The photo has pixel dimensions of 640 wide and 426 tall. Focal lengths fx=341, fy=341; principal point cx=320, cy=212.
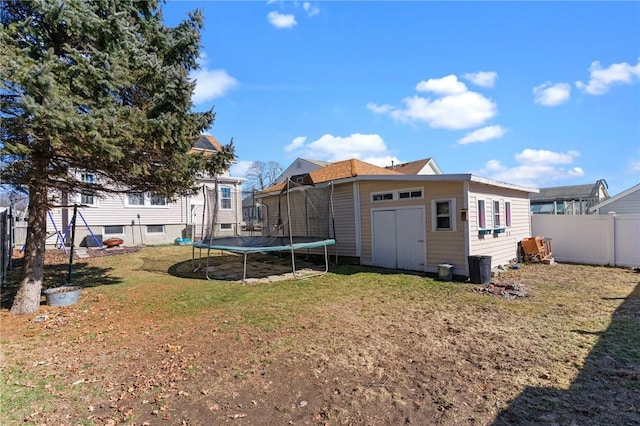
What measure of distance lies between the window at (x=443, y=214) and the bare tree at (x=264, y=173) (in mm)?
37134

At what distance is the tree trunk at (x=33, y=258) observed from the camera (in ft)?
20.0

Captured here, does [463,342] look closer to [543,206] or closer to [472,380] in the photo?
[472,380]

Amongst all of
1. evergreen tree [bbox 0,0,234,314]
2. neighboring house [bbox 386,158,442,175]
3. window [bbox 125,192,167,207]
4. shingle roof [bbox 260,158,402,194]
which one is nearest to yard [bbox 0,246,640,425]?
evergreen tree [bbox 0,0,234,314]

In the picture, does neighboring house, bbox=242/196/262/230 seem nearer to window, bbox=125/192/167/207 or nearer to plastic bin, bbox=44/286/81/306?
window, bbox=125/192/167/207

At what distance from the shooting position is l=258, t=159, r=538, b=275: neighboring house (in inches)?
366

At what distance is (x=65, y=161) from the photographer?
20.7 ft

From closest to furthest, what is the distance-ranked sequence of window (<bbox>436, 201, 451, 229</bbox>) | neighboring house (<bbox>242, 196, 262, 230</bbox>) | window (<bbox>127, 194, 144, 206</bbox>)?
window (<bbox>436, 201, 451, 229</bbox>) < neighboring house (<bbox>242, 196, 262, 230</bbox>) < window (<bbox>127, 194, 144, 206</bbox>)

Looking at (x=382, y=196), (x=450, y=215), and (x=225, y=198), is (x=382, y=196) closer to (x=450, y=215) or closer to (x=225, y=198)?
(x=450, y=215)

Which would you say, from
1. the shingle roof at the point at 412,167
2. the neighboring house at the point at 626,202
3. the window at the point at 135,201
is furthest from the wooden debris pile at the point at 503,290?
the shingle roof at the point at 412,167

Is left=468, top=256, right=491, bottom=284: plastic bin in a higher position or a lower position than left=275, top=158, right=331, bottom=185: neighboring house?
lower

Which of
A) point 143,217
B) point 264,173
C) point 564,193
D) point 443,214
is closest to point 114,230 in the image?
point 143,217

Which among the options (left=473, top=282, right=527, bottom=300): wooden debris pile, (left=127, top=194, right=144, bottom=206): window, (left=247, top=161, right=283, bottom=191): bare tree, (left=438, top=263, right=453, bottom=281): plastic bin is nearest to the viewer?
(left=473, top=282, right=527, bottom=300): wooden debris pile

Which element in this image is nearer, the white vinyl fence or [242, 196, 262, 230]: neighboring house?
the white vinyl fence

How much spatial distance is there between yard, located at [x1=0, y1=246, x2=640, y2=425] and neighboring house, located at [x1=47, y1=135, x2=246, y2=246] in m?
9.15
